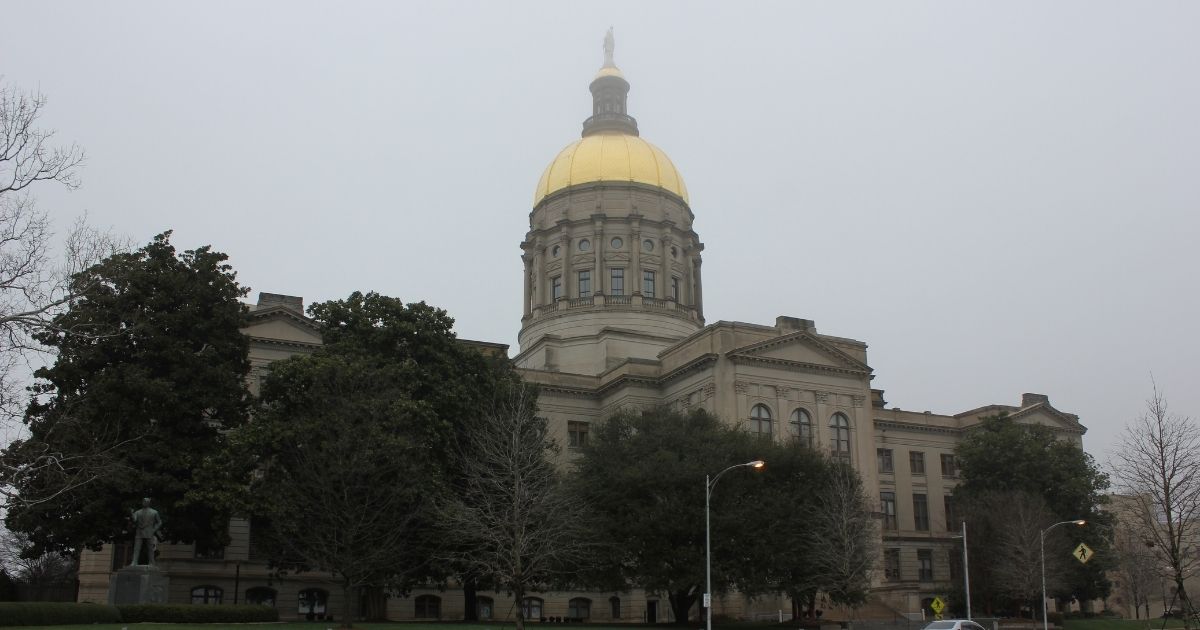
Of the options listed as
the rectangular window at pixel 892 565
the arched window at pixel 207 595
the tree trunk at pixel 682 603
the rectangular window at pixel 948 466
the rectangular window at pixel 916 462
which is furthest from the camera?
the rectangular window at pixel 948 466

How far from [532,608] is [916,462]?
32.6 meters

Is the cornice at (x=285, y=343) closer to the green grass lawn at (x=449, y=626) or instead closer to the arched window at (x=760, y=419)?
the green grass lawn at (x=449, y=626)

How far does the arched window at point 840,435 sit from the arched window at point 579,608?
18340 mm

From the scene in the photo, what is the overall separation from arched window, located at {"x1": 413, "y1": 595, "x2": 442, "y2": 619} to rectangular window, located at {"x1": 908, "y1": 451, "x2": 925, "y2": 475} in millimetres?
36979

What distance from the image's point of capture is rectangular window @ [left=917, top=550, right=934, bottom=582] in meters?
77.8

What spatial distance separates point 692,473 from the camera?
164 ft

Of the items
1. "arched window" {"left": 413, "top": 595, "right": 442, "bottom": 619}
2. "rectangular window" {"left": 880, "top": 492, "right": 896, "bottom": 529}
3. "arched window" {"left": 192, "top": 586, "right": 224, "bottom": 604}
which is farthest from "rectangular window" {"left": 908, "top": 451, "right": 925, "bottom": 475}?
"arched window" {"left": 192, "top": 586, "right": 224, "bottom": 604}

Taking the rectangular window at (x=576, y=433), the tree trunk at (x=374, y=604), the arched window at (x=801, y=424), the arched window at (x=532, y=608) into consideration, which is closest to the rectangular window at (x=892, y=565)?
the arched window at (x=801, y=424)

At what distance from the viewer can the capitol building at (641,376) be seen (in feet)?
202

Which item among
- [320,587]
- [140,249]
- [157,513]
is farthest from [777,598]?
[140,249]

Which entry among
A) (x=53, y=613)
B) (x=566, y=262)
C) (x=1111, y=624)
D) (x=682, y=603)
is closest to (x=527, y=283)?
(x=566, y=262)

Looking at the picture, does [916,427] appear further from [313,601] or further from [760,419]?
[313,601]

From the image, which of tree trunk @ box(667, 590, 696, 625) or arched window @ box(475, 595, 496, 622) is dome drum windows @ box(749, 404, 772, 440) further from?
arched window @ box(475, 595, 496, 622)

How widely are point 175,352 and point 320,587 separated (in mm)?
18945
